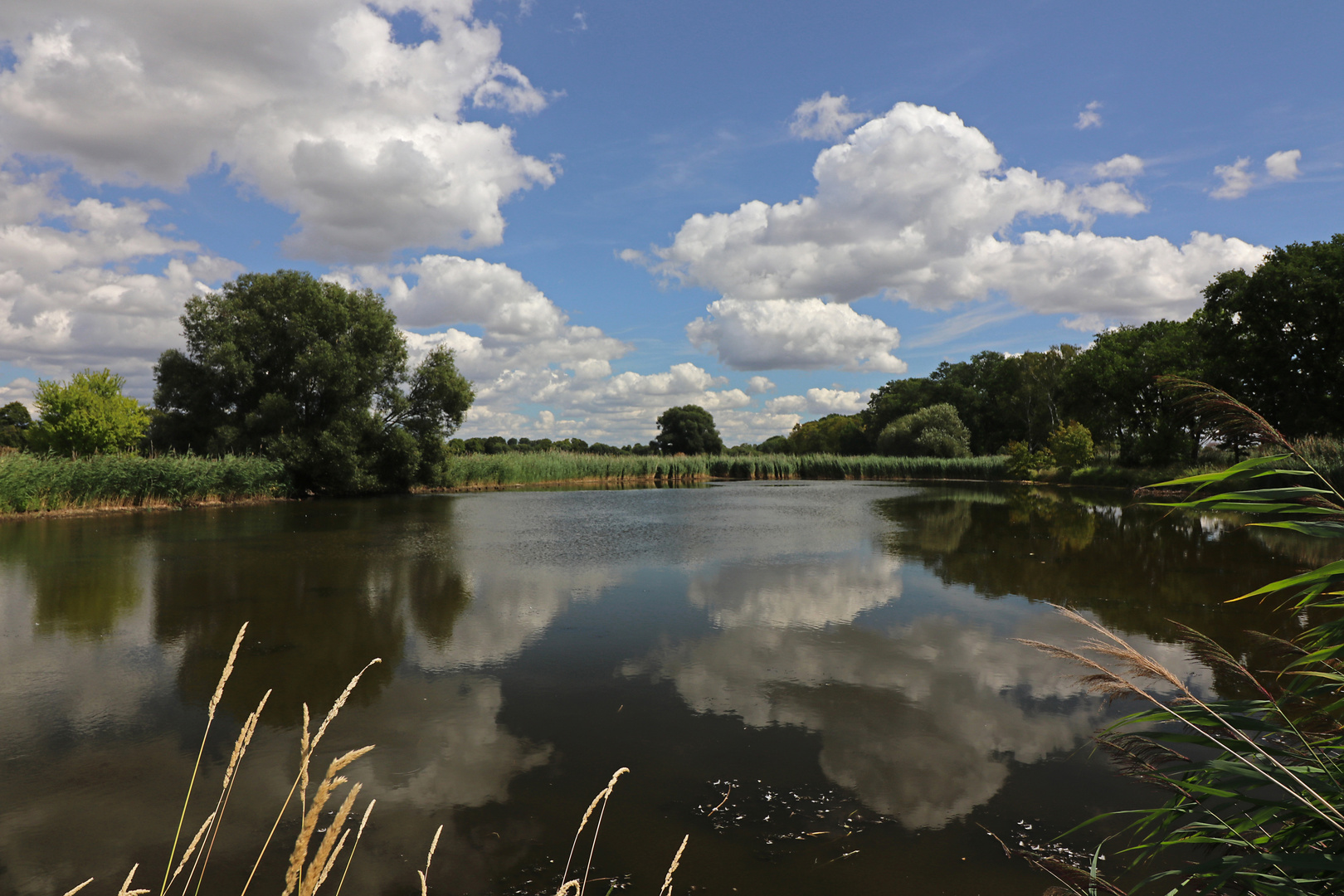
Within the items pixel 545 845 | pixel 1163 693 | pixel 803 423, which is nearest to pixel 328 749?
pixel 545 845

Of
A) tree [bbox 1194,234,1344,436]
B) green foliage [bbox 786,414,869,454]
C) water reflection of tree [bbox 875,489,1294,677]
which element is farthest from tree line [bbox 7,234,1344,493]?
green foliage [bbox 786,414,869,454]

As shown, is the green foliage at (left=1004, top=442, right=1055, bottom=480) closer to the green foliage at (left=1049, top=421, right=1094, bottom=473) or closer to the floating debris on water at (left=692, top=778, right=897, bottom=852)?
the green foliage at (left=1049, top=421, right=1094, bottom=473)

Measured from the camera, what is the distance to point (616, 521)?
1709 centimetres

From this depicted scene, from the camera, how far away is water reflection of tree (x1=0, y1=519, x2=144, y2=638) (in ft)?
22.9

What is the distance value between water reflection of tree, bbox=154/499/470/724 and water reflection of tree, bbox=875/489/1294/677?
6.87 meters

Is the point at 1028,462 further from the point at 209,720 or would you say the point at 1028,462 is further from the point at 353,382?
the point at 209,720

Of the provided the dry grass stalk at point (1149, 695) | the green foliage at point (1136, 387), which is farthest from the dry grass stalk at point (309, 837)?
the green foliage at point (1136, 387)

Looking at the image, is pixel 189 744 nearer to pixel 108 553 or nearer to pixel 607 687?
pixel 607 687

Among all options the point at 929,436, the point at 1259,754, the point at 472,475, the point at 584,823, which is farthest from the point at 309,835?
the point at 929,436

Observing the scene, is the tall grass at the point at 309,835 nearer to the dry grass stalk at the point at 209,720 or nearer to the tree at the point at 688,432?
the dry grass stalk at the point at 209,720

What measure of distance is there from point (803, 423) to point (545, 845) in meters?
96.8

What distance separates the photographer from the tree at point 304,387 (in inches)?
1031

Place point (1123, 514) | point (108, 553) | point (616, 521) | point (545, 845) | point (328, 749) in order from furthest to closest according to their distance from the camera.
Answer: point (1123, 514) → point (616, 521) → point (108, 553) → point (328, 749) → point (545, 845)

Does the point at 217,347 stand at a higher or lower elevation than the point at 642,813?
higher
